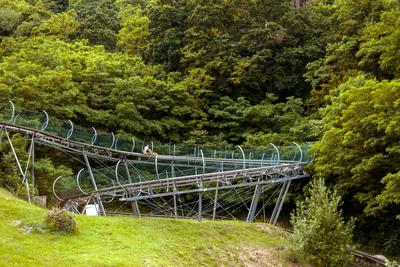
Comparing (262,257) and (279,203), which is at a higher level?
(262,257)

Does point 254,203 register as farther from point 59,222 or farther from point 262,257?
point 59,222

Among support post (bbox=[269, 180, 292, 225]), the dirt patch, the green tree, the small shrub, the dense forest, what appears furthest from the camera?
support post (bbox=[269, 180, 292, 225])

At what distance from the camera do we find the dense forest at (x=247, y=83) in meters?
25.4

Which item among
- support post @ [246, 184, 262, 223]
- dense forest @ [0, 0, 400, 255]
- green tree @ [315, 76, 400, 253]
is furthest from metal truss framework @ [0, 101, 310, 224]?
green tree @ [315, 76, 400, 253]

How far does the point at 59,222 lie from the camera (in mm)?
15055

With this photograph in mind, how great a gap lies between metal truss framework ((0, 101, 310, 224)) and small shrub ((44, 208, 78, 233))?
6552mm

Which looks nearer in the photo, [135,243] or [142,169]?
[135,243]

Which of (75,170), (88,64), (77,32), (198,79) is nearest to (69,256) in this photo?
(75,170)

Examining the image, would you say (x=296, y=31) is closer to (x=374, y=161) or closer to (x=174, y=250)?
(x=374, y=161)

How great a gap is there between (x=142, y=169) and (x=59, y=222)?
11882 millimetres

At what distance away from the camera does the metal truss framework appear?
23688 millimetres

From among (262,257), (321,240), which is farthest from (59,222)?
(321,240)

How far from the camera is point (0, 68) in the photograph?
104ft

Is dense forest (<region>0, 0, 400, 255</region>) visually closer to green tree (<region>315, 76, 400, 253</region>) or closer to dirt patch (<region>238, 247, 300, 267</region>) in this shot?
green tree (<region>315, 76, 400, 253</region>)
